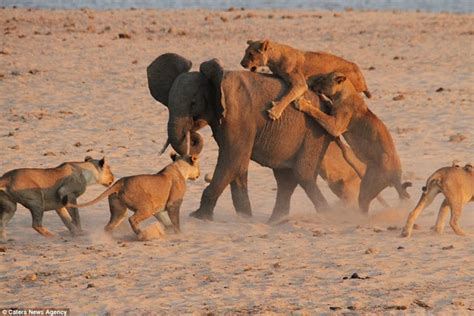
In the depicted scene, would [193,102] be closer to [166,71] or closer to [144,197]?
[166,71]

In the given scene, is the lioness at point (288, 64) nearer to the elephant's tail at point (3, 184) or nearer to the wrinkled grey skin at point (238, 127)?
the wrinkled grey skin at point (238, 127)

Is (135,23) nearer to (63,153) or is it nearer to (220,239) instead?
(63,153)

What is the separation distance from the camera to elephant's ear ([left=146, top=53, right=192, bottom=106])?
14.4 meters

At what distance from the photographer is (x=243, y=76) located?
14086mm

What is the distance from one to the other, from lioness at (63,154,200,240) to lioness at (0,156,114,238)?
0.19 meters

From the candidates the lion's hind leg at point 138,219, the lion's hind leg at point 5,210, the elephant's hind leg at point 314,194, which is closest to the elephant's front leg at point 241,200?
the elephant's hind leg at point 314,194

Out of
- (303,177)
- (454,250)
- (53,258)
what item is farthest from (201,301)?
(303,177)

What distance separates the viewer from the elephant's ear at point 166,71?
47.2ft

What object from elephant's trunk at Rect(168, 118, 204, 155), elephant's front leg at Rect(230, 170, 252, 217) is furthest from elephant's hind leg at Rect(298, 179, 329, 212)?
elephant's trunk at Rect(168, 118, 204, 155)

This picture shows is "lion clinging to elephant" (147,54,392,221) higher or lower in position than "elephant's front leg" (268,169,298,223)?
higher

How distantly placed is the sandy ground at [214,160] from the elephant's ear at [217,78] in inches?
46.7

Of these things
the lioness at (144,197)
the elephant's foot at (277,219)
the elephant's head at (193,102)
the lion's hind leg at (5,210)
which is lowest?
the elephant's foot at (277,219)

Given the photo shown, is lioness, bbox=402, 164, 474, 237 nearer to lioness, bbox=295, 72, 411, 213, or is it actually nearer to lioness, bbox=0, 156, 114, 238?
lioness, bbox=295, 72, 411, 213

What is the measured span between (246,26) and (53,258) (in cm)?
2033
